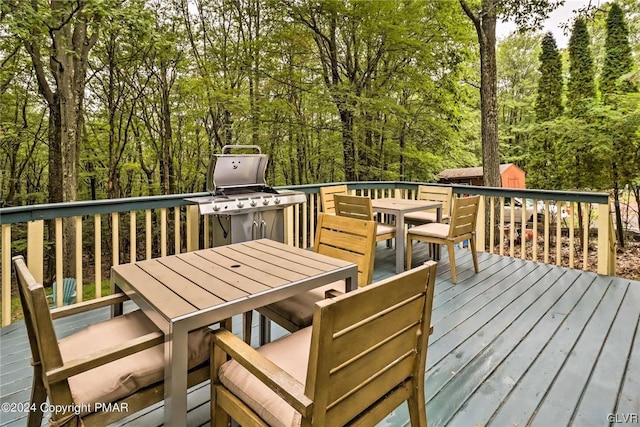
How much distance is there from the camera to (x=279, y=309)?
73.6 inches

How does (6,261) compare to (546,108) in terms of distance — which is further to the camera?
(546,108)

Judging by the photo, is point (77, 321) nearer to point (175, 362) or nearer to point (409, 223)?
point (175, 362)

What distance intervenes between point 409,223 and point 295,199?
72.4 inches

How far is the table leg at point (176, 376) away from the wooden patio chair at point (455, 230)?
2879 mm

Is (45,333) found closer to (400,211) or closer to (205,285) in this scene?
(205,285)

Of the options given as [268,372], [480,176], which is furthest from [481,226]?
[480,176]

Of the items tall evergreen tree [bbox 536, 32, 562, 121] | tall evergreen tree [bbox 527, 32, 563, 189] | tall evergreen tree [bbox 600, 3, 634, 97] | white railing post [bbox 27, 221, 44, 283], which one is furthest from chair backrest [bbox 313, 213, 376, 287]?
tall evergreen tree [bbox 536, 32, 562, 121]

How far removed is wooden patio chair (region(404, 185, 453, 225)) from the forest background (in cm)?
309

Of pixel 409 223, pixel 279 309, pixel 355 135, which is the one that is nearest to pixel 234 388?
pixel 279 309

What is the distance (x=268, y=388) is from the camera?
3.88 feet

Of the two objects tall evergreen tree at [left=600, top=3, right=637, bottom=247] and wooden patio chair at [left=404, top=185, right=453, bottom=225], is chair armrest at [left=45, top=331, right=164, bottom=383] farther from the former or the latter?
tall evergreen tree at [left=600, top=3, right=637, bottom=247]

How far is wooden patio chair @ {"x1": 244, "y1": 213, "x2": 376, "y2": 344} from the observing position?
182 centimetres

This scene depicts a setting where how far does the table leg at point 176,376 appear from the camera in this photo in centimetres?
119

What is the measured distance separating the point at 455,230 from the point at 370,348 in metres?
2.74
